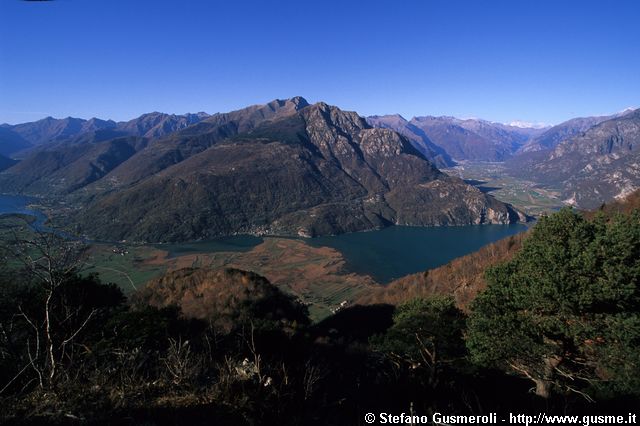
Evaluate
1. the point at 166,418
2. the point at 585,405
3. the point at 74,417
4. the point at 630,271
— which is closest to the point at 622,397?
the point at 585,405

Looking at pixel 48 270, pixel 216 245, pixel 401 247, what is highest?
pixel 48 270

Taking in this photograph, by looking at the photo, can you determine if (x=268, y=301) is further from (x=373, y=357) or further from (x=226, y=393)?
(x=226, y=393)

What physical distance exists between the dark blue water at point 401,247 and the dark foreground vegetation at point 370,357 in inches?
3820

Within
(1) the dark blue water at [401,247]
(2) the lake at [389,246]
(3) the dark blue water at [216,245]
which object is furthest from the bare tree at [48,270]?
(3) the dark blue water at [216,245]

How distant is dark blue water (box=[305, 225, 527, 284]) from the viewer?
427 feet

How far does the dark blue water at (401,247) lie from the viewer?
130125 mm

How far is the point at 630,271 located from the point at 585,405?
17.3ft

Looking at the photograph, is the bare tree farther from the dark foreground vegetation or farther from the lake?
the lake

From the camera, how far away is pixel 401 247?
163125 millimetres

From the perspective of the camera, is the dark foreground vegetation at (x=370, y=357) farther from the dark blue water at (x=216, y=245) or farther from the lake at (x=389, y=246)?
the dark blue water at (x=216, y=245)

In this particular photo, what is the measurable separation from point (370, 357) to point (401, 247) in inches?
5651

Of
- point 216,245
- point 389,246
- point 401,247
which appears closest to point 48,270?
point 401,247

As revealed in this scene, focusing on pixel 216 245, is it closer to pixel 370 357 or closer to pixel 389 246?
pixel 389 246

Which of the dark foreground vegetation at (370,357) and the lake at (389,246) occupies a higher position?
the dark foreground vegetation at (370,357)
